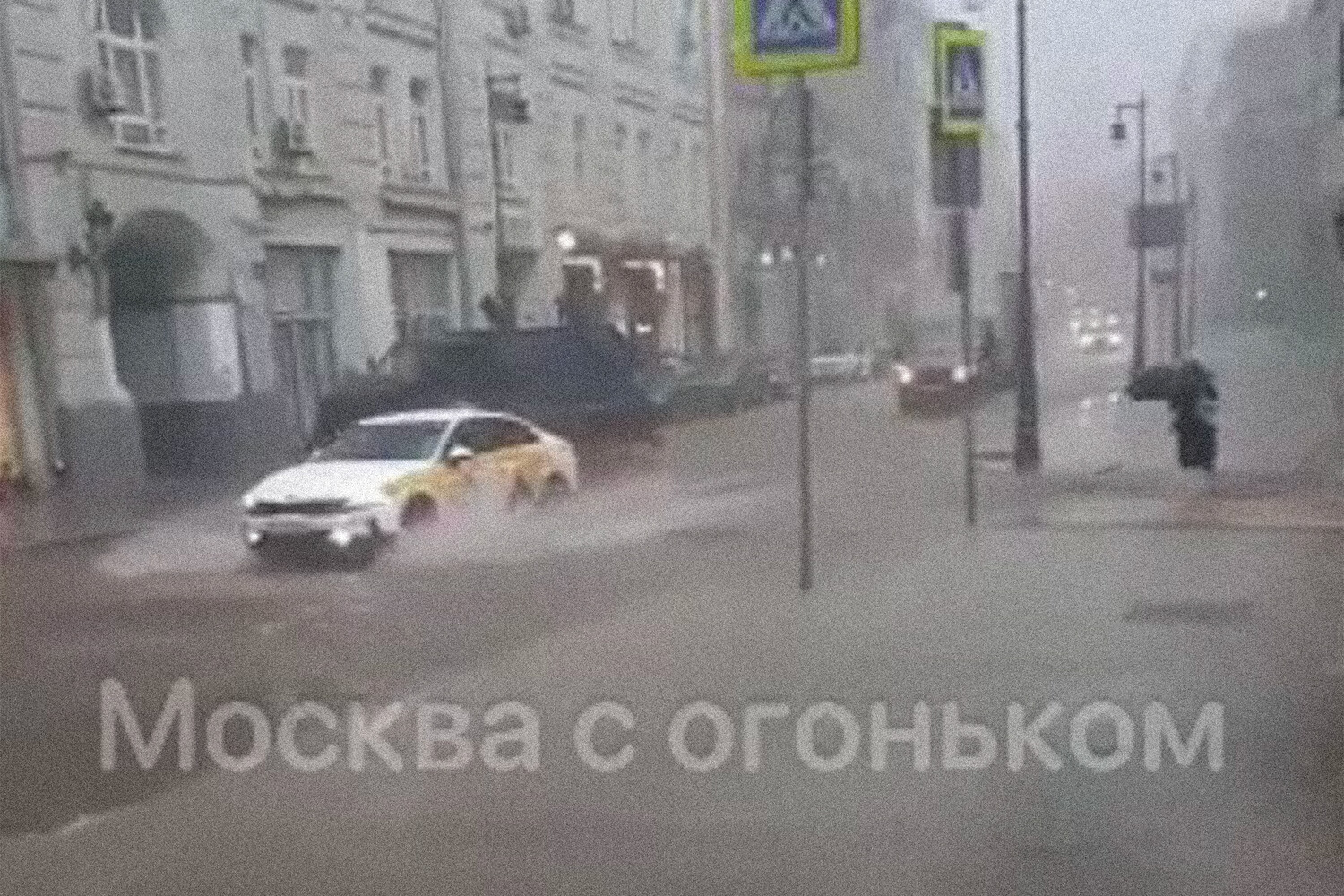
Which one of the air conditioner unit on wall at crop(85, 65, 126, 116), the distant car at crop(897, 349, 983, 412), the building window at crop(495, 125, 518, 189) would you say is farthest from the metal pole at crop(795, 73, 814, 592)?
the air conditioner unit on wall at crop(85, 65, 126, 116)

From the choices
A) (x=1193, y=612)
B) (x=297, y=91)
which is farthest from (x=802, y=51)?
(x=1193, y=612)

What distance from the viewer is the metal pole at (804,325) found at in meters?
1.42

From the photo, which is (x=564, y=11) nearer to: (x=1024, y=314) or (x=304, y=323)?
(x=304, y=323)

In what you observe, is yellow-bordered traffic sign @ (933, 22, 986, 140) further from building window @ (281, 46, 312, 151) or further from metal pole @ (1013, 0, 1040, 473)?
building window @ (281, 46, 312, 151)

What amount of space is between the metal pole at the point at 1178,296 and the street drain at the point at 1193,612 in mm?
283

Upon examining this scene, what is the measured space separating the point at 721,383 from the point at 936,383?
24 centimetres

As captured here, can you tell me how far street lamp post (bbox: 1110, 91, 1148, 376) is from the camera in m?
1.46

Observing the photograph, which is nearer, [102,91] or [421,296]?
[102,91]

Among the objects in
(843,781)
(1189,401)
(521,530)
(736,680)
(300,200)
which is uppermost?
(300,200)

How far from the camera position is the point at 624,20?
1499 mm

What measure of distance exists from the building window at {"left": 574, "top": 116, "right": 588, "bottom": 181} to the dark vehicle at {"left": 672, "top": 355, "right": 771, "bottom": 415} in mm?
249

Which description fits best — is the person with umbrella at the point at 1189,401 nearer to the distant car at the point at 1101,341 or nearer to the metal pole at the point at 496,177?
the distant car at the point at 1101,341

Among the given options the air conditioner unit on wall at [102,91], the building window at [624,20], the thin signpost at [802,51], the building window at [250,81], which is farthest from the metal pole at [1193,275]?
the air conditioner unit on wall at [102,91]

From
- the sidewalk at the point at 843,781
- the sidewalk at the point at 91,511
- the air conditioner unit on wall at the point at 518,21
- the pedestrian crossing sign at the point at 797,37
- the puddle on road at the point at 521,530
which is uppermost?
the air conditioner unit on wall at the point at 518,21
